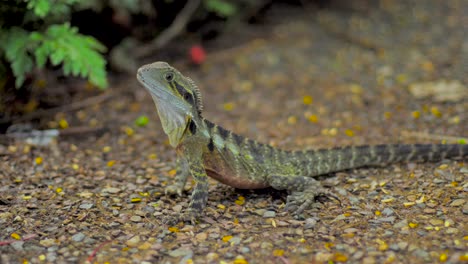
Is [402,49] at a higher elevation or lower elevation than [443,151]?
higher

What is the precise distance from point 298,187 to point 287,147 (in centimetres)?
155

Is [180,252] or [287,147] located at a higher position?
[287,147]

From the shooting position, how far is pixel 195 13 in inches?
397

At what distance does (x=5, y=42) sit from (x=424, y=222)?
16.5ft

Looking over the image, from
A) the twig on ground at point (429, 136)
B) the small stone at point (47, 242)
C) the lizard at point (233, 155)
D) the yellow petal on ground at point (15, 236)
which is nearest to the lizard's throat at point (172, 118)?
the lizard at point (233, 155)

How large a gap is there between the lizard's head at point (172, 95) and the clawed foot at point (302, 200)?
1.21 meters

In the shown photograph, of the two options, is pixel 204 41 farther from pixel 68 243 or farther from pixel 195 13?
pixel 68 243

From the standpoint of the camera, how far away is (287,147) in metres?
6.90

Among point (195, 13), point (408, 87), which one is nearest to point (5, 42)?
point (195, 13)

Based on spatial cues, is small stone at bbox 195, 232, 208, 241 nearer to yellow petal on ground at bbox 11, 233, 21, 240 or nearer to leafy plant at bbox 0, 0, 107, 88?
yellow petal on ground at bbox 11, 233, 21, 240

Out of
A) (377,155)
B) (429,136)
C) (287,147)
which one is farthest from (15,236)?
(429,136)

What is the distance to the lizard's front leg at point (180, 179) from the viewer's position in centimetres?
561

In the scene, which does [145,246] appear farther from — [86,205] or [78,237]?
[86,205]

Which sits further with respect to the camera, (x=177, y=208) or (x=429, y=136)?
(x=429, y=136)
